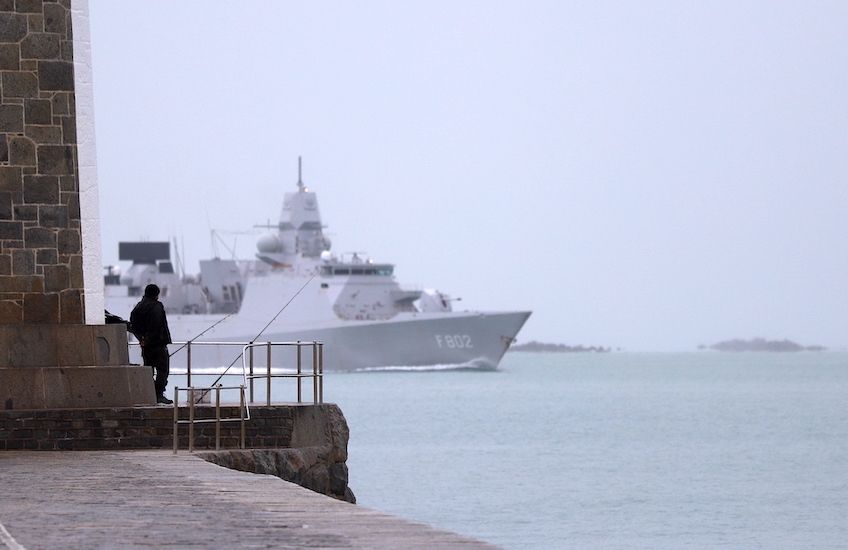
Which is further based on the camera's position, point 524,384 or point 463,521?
point 524,384

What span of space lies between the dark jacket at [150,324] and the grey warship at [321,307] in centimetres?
5664

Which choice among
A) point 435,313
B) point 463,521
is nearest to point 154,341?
point 463,521

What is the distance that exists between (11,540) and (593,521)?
→ 1541 centimetres

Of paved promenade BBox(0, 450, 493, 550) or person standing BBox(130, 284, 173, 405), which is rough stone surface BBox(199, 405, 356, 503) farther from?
paved promenade BBox(0, 450, 493, 550)

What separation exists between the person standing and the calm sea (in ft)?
22.7

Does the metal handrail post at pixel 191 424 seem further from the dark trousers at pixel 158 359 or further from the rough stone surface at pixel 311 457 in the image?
the dark trousers at pixel 158 359

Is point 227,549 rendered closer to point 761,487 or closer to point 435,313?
point 761,487

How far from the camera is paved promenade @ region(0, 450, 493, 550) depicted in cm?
602

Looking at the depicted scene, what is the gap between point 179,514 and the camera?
6.85m

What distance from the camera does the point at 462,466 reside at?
94.2 feet

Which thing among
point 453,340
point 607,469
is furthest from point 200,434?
point 453,340

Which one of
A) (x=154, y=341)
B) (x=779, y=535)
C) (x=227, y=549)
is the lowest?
(x=779, y=535)

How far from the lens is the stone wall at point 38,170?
11188mm

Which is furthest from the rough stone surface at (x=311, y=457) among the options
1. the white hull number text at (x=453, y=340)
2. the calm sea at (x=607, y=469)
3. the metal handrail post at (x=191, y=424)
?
the white hull number text at (x=453, y=340)
